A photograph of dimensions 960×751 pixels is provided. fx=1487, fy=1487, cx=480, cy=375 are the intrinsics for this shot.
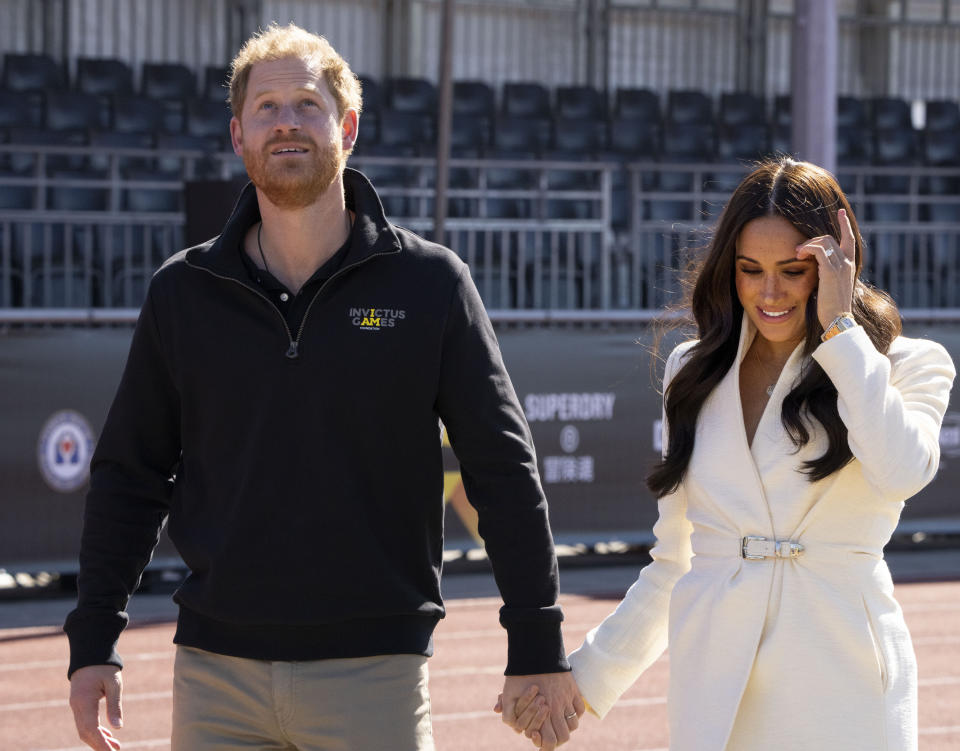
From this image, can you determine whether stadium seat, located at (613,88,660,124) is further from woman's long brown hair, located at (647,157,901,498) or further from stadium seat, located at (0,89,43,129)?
woman's long brown hair, located at (647,157,901,498)

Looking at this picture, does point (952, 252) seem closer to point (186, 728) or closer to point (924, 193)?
point (924, 193)

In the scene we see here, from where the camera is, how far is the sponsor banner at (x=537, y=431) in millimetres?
11250

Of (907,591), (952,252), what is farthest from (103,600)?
(952,252)

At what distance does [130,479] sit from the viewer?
3.31 meters

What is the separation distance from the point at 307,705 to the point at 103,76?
49.1ft

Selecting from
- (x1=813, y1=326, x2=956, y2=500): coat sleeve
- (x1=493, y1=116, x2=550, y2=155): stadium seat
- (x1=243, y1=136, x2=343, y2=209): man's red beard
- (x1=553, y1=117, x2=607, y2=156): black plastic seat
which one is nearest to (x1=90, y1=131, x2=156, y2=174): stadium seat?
(x1=493, y1=116, x2=550, y2=155): stadium seat

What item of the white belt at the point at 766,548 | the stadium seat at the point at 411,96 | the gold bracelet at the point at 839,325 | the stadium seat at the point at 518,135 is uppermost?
the stadium seat at the point at 411,96

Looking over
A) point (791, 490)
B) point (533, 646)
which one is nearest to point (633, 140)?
point (791, 490)

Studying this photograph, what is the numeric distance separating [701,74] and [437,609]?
19954mm

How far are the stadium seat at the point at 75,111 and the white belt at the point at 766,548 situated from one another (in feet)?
43.0

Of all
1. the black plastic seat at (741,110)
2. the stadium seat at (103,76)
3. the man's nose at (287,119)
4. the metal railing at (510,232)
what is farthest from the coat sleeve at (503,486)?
the black plastic seat at (741,110)

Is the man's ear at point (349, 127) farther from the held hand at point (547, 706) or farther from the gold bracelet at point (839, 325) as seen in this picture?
the held hand at point (547, 706)

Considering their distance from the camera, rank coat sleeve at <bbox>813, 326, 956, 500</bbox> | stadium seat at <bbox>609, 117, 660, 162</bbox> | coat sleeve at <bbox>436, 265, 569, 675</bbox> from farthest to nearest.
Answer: stadium seat at <bbox>609, 117, 660, 162</bbox>, coat sleeve at <bbox>436, 265, 569, 675</bbox>, coat sleeve at <bbox>813, 326, 956, 500</bbox>

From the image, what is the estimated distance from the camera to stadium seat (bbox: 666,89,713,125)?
18688 mm
